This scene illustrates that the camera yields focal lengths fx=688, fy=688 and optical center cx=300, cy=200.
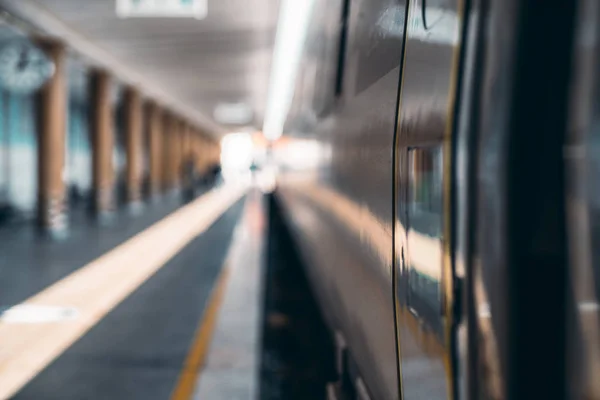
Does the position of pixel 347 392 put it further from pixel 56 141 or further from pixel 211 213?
pixel 211 213

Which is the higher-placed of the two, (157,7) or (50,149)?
(157,7)

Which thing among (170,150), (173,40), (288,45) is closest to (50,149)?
(173,40)

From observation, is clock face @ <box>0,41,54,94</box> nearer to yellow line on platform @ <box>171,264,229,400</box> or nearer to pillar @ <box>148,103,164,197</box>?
yellow line on platform @ <box>171,264,229,400</box>

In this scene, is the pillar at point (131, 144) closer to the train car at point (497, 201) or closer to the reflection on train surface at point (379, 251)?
the reflection on train surface at point (379, 251)

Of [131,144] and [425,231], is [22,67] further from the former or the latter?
[425,231]

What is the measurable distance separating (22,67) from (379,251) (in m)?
11.6

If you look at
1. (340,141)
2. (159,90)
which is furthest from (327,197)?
(159,90)

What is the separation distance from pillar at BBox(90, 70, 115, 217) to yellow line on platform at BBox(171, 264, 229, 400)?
10196mm

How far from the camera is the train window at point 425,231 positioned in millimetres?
1357

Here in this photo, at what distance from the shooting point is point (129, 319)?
6.81 m

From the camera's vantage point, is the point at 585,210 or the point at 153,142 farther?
the point at 153,142

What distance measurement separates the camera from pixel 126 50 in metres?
15.2

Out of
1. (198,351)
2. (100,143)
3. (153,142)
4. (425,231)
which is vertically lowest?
(198,351)

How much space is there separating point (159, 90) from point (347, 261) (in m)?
20.8
